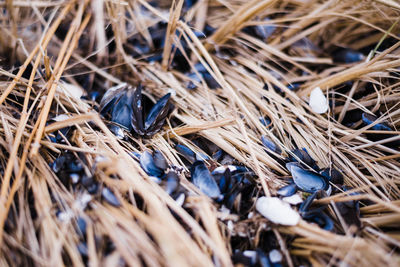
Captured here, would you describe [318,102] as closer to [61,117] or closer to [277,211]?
[277,211]

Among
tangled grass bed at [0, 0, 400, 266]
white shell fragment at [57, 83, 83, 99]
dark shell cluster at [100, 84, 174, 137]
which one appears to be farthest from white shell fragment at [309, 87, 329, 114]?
white shell fragment at [57, 83, 83, 99]

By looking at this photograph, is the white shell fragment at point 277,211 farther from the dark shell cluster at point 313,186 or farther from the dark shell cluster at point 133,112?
the dark shell cluster at point 133,112

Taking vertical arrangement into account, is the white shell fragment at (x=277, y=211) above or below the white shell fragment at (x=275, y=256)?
above

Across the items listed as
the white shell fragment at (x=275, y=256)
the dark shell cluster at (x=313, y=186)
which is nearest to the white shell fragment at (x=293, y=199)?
the dark shell cluster at (x=313, y=186)

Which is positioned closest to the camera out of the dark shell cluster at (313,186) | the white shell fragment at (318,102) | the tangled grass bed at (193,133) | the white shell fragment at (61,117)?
the tangled grass bed at (193,133)

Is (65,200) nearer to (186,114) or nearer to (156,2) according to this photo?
(186,114)

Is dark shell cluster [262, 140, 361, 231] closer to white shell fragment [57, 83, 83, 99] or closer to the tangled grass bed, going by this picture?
the tangled grass bed
